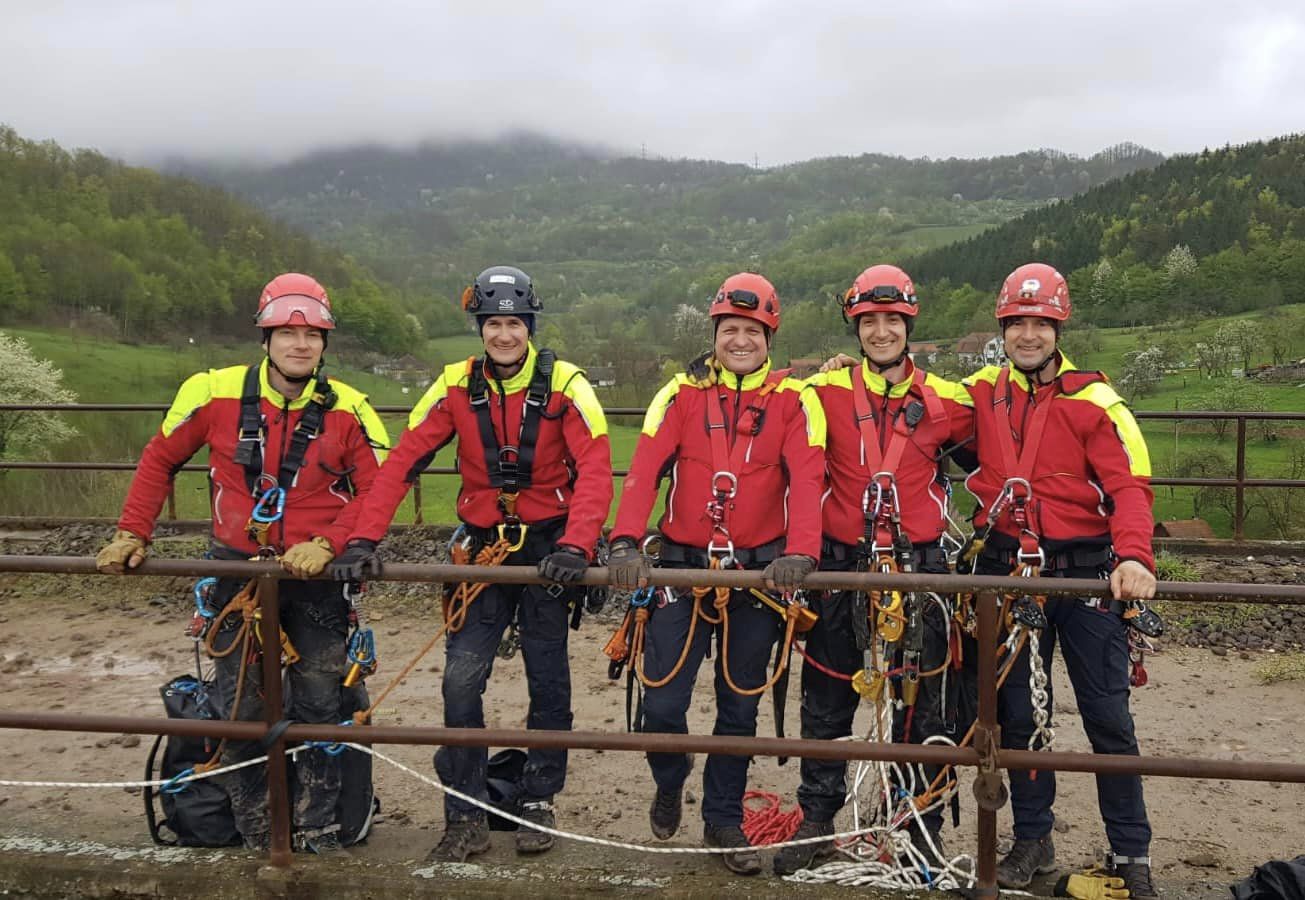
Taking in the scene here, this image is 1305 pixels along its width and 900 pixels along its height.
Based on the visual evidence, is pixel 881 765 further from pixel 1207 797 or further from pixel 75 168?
pixel 75 168

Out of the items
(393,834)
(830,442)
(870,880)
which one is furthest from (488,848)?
(830,442)

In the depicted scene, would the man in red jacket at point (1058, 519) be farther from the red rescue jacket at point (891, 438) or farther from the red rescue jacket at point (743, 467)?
the red rescue jacket at point (743, 467)

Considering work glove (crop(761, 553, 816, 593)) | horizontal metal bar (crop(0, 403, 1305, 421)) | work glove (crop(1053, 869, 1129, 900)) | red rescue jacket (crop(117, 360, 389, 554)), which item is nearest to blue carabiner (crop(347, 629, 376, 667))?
red rescue jacket (crop(117, 360, 389, 554))

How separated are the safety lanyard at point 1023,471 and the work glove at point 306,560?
2588 mm

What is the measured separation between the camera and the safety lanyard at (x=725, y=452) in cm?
371

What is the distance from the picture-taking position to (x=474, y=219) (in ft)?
651

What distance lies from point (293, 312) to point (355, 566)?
1182mm

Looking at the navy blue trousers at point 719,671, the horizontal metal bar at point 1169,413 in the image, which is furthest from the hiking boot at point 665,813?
the horizontal metal bar at point 1169,413

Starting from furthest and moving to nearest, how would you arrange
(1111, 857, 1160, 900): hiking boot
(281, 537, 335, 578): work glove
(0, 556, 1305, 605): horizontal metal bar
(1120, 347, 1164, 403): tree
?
(1120, 347, 1164, 403): tree, (1111, 857, 1160, 900): hiking boot, (281, 537, 335, 578): work glove, (0, 556, 1305, 605): horizontal metal bar

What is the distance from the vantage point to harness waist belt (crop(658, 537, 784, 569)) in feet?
12.4

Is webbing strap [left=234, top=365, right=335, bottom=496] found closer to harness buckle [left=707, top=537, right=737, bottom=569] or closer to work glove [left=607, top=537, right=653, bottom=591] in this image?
work glove [left=607, top=537, right=653, bottom=591]

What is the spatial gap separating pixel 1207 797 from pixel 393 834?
414cm

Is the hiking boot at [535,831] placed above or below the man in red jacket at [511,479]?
below

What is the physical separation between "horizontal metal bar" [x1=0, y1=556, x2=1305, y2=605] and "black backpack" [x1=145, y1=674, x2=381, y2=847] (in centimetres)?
99
